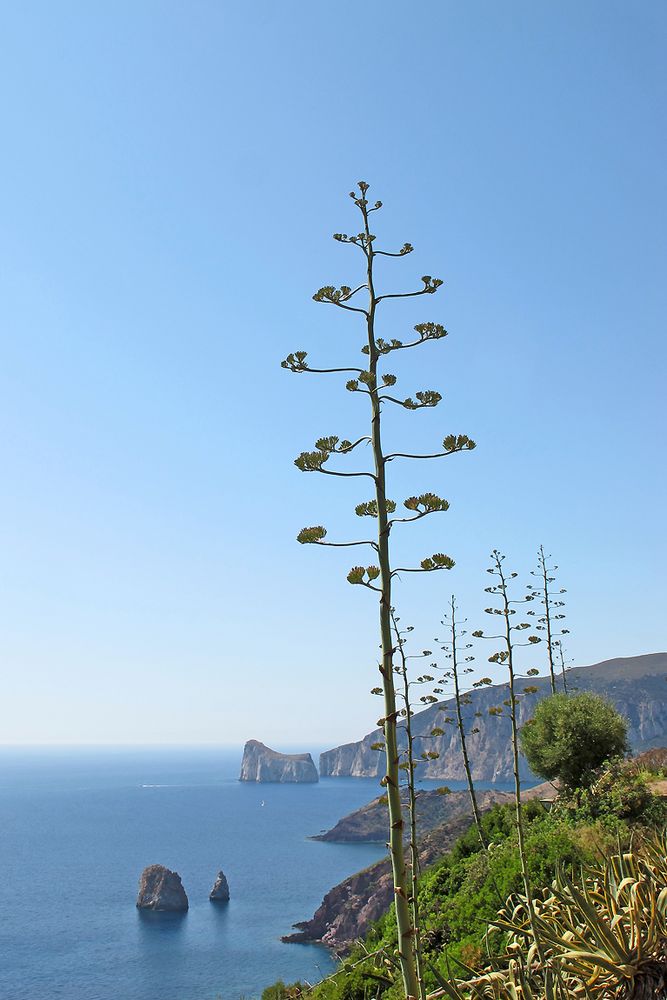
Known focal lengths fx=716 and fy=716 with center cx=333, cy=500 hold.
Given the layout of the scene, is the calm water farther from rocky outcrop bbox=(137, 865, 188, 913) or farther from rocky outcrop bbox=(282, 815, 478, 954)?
rocky outcrop bbox=(282, 815, 478, 954)

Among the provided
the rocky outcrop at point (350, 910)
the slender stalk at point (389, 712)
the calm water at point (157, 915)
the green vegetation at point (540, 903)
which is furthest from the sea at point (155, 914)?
the slender stalk at point (389, 712)

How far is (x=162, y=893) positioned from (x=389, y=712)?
281 ft

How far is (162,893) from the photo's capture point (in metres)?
76.2

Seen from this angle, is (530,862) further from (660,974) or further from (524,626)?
(660,974)

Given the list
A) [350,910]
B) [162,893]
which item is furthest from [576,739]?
[162,893]

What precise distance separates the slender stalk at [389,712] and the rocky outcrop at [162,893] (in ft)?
278

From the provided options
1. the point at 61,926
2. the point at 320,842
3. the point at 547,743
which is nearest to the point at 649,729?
the point at 320,842

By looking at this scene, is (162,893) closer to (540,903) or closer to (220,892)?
(220,892)

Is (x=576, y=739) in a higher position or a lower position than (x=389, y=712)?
lower

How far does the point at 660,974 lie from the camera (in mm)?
3219

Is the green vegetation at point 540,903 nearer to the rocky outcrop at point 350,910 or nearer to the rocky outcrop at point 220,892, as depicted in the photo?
the rocky outcrop at point 350,910

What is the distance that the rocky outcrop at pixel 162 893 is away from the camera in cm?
7625

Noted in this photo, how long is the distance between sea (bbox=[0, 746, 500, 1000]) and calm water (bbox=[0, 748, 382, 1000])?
18 cm

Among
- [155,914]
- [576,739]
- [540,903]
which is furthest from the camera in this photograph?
[155,914]
